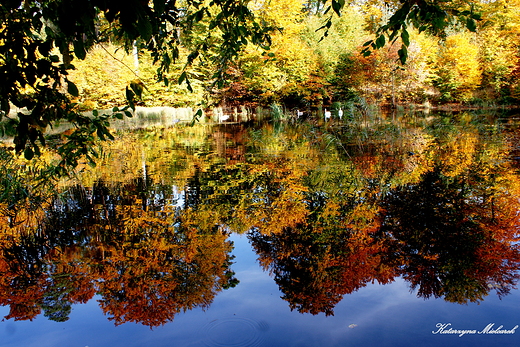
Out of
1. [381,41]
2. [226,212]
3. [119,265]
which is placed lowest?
[119,265]

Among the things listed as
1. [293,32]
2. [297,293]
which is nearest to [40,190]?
[297,293]

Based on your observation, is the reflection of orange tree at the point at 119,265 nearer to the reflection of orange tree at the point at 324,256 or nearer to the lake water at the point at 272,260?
the lake water at the point at 272,260

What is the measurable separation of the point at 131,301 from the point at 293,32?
21.9 meters

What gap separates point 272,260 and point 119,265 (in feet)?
4.60

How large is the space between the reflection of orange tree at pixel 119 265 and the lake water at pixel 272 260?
0.05ft

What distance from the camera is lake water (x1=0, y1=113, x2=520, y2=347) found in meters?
2.70

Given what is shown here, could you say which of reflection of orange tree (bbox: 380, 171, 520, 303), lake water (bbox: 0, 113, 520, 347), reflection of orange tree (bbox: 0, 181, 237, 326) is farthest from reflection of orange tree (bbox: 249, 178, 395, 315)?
reflection of orange tree (bbox: 0, 181, 237, 326)

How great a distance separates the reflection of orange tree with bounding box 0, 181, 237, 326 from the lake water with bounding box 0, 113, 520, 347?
0.05ft

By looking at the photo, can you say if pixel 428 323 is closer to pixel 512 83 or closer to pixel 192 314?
pixel 192 314

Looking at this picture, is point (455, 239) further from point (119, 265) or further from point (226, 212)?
point (119, 265)

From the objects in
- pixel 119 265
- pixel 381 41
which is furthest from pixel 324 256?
pixel 381 41

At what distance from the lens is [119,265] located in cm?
362

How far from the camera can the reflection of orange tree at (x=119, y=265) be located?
10.0ft

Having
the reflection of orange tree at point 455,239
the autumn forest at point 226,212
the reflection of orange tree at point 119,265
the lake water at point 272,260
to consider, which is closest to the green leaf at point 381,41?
the autumn forest at point 226,212
